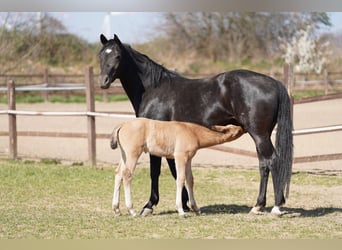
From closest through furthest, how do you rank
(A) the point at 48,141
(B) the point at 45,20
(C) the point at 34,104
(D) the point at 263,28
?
1. (A) the point at 48,141
2. (C) the point at 34,104
3. (B) the point at 45,20
4. (D) the point at 263,28

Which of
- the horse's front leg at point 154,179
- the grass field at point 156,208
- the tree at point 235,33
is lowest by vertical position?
the grass field at point 156,208

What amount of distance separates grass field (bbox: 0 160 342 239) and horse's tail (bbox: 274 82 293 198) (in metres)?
0.46

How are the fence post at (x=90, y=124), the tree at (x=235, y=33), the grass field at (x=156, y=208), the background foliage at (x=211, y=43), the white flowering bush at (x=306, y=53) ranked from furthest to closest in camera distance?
the tree at (x=235, y=33)
the white flowering bush at (x=306, y=53)
the background foliage at (x=211, y=43)
the fence post at (x=90, y=124)
the grass field at (x=156, y=208)

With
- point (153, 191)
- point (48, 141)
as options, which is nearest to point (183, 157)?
point (153, 191)

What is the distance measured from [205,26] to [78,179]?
94.6ft

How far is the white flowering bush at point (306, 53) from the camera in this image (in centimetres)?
3519

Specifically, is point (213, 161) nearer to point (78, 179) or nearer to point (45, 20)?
point (78, 179)

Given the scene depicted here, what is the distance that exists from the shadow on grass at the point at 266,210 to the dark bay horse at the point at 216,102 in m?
0.28

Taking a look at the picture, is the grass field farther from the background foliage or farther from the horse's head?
the background foliage

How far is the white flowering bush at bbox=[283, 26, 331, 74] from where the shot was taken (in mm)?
35188

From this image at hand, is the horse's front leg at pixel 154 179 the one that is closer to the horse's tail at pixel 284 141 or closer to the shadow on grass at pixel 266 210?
the shadow on grass at pixel 266 210

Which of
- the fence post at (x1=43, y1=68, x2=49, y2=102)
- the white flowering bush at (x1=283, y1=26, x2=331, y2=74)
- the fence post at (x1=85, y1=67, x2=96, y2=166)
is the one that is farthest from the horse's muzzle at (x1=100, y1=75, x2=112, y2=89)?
the white flowering bush at (x1=283, y1=26, x2=331, y2=74)

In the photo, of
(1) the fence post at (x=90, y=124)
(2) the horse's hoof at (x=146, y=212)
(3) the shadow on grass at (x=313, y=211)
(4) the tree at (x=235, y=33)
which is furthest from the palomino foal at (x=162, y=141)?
(4) the tree at (x=235, y=33)

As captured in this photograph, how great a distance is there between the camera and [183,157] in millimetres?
6531
